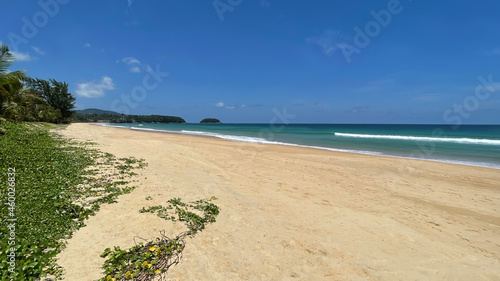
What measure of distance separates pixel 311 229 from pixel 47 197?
6.00 meters

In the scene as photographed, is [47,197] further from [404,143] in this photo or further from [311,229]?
[404,143]

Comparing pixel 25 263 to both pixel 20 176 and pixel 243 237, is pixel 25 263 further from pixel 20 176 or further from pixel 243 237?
pixel 20 176

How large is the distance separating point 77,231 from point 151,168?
16.2 feet

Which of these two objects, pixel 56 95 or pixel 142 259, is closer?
pixel 142 259

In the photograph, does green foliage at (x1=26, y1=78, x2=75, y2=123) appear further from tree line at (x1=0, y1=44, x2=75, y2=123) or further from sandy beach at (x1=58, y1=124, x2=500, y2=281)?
sandy beach at (x1=58, y1=124, x2=500, y2=281)

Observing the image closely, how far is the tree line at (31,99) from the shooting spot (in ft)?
39.1

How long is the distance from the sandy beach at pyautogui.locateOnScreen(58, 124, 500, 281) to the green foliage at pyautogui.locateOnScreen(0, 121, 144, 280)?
0.29 m

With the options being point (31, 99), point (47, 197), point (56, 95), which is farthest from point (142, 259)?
point (56, 95)

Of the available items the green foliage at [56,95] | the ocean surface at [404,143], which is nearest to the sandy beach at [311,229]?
the ocean surface at [404,143]

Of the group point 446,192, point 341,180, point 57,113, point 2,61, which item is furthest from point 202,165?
point 57,113

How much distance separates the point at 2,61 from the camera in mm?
10938

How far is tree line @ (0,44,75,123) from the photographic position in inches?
470

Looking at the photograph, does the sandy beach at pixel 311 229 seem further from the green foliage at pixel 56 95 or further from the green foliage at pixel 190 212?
the green foliage at pixel 56 95

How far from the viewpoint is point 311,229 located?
15.8 ft
